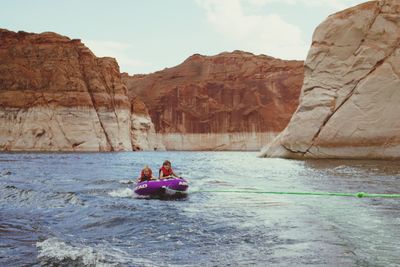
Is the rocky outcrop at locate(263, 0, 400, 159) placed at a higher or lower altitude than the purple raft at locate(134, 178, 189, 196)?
higher

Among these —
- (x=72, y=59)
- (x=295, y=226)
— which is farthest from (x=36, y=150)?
(x=295, y=226)

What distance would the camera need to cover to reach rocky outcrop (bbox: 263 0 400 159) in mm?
30781

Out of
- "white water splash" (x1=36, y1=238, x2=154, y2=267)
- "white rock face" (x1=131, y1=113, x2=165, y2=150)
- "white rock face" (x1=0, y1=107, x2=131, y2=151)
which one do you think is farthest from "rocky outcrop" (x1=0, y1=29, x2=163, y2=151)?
"white water splash" (x1=36, y1=238, x2=154, y2=267)

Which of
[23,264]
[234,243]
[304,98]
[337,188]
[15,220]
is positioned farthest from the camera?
[304,98]

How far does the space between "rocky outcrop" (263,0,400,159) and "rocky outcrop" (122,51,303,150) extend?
89984mm

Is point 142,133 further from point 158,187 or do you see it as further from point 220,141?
point 158,187

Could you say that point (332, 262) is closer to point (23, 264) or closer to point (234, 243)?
point (234, 243)

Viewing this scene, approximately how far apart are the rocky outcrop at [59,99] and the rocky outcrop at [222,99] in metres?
43.5

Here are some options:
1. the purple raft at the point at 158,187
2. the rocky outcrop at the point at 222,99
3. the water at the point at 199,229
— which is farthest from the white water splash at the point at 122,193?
the rocky outcrop at the point at 222,99

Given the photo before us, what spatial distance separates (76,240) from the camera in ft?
29.6

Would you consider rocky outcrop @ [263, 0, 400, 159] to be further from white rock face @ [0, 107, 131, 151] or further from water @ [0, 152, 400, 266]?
white rock face @ [0, 107, 131, 151]

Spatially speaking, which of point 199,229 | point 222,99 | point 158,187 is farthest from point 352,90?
point 222,99

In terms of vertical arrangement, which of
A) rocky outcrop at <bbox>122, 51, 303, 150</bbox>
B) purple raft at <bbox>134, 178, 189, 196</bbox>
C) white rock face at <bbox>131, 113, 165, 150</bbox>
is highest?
rocky outcrop at <bbox>122, 51, 303, 150</bbox>

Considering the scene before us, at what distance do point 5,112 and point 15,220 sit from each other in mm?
64827
